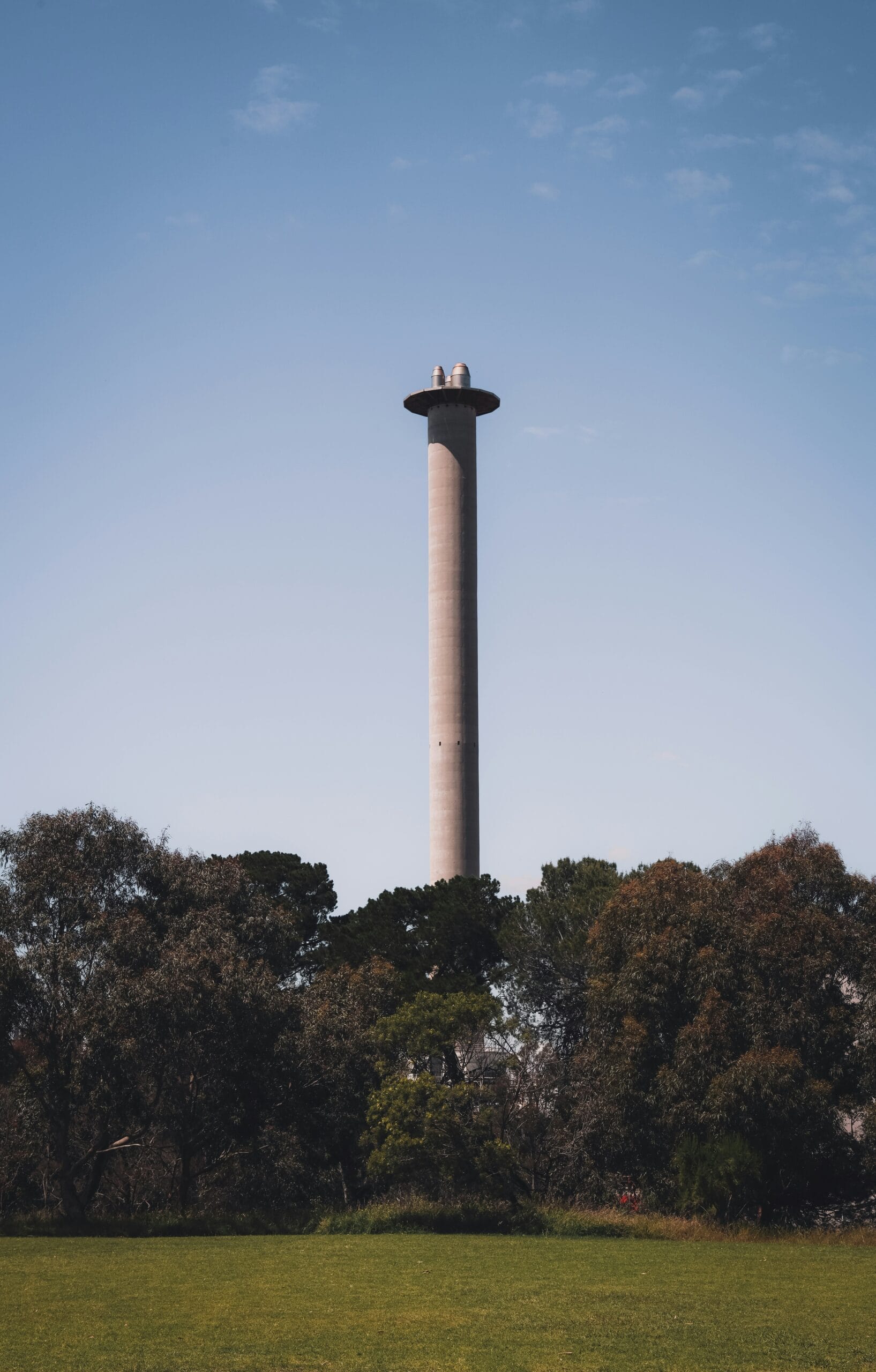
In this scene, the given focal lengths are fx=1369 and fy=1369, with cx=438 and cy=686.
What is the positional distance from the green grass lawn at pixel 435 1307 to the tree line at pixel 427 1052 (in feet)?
14.4

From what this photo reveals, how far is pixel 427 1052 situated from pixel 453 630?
35899mm

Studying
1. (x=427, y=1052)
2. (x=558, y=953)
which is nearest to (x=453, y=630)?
(x=558, y=953)

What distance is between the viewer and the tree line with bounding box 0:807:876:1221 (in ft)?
109

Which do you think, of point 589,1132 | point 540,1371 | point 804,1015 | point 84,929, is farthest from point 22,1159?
point 540,1371

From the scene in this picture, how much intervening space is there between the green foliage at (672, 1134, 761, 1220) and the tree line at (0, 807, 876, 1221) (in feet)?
0.22

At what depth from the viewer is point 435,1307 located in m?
19.3

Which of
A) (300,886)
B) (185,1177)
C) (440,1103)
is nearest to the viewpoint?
(440,1103)

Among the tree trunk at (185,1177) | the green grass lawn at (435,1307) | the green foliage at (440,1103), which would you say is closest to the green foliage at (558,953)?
the green foliage at (440,1103)

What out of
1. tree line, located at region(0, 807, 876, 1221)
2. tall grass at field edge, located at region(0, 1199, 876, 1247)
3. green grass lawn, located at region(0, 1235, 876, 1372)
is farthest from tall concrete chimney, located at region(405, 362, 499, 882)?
green grass lawn, located at region(0, 1235, 876, 1372)

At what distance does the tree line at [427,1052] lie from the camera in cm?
3316

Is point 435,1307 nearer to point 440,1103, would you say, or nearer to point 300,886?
point 440,1103

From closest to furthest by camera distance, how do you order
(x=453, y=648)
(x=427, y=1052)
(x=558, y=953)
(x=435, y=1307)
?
(x=435, y=1307)
(x=427, y=1052)
(x=558, y=953)
(x=453, y=648)

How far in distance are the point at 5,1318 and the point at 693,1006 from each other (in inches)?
819

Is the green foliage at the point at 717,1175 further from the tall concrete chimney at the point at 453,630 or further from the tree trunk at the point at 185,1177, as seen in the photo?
the tall concrete chimney at the point at 453,630
